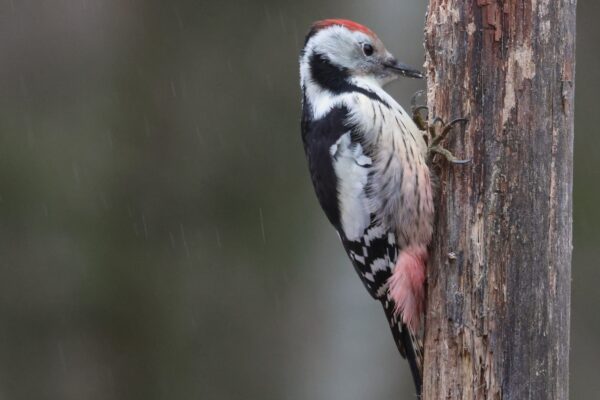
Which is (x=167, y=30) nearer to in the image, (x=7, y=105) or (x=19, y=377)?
(x=7, y=105)

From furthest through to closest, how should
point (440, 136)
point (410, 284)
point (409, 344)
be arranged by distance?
point (409, 344) → point (410, 284) → point (440, 136)

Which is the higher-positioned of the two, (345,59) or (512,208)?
(345,59)

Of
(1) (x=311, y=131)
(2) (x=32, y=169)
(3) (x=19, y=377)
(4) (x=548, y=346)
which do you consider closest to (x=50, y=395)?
(3) (x=19, y=377)

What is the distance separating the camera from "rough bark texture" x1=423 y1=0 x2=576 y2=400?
356cm

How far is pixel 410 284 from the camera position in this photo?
3.98 m

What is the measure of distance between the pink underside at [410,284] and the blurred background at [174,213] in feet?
13.1

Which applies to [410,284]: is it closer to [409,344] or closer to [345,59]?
[409,344]

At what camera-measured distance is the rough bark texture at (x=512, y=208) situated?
140 inches

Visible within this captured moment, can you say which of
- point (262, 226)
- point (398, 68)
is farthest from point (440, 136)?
point (262, 226)

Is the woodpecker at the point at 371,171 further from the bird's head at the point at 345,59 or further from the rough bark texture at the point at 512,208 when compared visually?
the rough bark texture at the point at 512,208

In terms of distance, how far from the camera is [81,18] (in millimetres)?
8742

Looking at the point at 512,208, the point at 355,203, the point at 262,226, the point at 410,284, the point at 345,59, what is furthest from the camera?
the point at 262,226

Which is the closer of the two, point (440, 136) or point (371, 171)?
point (440, 136)

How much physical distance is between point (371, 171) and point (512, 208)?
0.78 m
